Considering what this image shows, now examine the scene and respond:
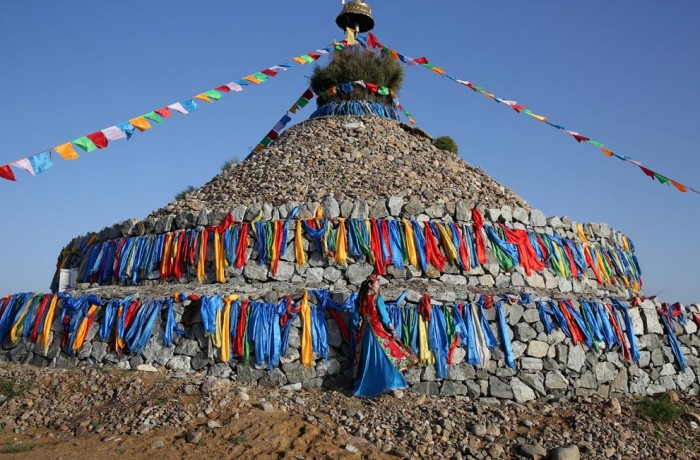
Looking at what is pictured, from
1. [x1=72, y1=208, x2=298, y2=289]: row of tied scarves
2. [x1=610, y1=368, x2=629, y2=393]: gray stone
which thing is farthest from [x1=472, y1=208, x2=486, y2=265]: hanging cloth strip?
[x1=72, y1=208, x2=298, y2=289]: row of tied scarves

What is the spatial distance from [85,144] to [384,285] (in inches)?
246

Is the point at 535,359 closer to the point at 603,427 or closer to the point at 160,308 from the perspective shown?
the point at 603,427

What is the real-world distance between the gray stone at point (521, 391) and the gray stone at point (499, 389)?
0.09 meters

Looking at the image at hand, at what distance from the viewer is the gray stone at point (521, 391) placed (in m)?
9.55

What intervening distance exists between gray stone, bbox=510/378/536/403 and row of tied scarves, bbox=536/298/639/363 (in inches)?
44.2

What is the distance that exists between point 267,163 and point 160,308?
6826 mm

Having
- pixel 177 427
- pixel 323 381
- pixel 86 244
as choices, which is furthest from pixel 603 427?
pixel 86 244

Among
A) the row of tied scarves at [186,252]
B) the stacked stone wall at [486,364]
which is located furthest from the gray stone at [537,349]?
the row of tied scarves at [186,252]

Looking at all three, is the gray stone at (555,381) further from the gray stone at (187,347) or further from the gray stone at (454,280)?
the gray stone at (187,347)

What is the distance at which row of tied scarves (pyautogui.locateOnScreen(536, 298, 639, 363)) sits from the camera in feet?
33.8

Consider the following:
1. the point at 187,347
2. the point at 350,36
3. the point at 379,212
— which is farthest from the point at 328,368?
the point at 350,36

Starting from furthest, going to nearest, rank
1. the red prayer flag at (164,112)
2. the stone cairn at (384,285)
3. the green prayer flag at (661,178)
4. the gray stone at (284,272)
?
the green prayer flag at (661,178)
the red prayer flag at (164,112)
the gray stone at (284,272)
the stone cairn at (384,285)

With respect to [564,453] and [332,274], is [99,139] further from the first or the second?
[564,453]

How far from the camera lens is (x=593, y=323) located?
34.6 feet
